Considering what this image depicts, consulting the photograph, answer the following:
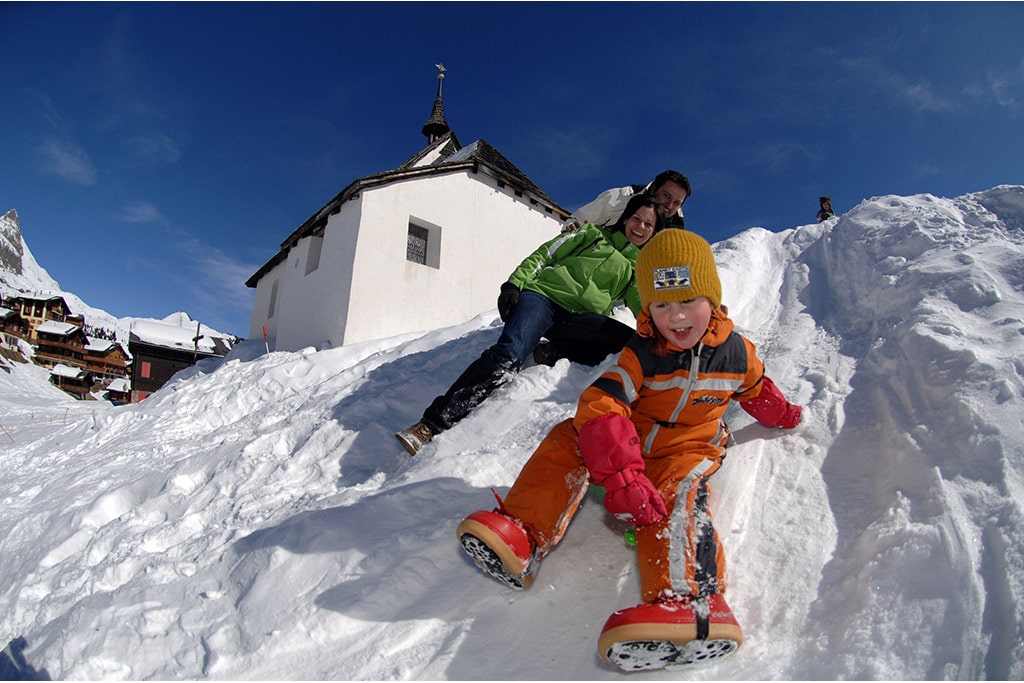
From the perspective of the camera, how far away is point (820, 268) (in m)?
4.45

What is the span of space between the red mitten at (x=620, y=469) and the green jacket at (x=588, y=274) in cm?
214

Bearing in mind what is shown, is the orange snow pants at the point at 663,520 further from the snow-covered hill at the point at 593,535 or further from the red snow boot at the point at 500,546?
the snow-covered hill at the point at 593,535

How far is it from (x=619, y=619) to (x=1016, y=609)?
1.00 m

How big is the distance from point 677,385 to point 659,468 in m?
0.30

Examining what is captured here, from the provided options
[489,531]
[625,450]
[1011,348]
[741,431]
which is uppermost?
[1011,348]

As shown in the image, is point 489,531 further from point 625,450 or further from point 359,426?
point 359,426

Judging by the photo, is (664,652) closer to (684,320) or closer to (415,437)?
(684,320)

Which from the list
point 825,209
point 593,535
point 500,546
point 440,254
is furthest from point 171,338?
point 500,546

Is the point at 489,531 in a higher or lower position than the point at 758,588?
higher

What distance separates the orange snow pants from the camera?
4.92ft

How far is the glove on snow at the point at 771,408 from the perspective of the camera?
2256 mm

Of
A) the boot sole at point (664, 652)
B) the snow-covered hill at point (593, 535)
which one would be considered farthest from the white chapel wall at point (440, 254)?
the boot sole at point (664, 652)

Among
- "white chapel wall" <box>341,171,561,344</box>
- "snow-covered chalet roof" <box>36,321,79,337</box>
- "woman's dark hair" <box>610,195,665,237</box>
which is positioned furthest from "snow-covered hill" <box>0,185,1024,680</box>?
"snow-covered chalet roof" <box>36,321,79,337</box>

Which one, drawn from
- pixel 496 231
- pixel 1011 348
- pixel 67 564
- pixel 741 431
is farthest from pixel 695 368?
pixel 496 231
